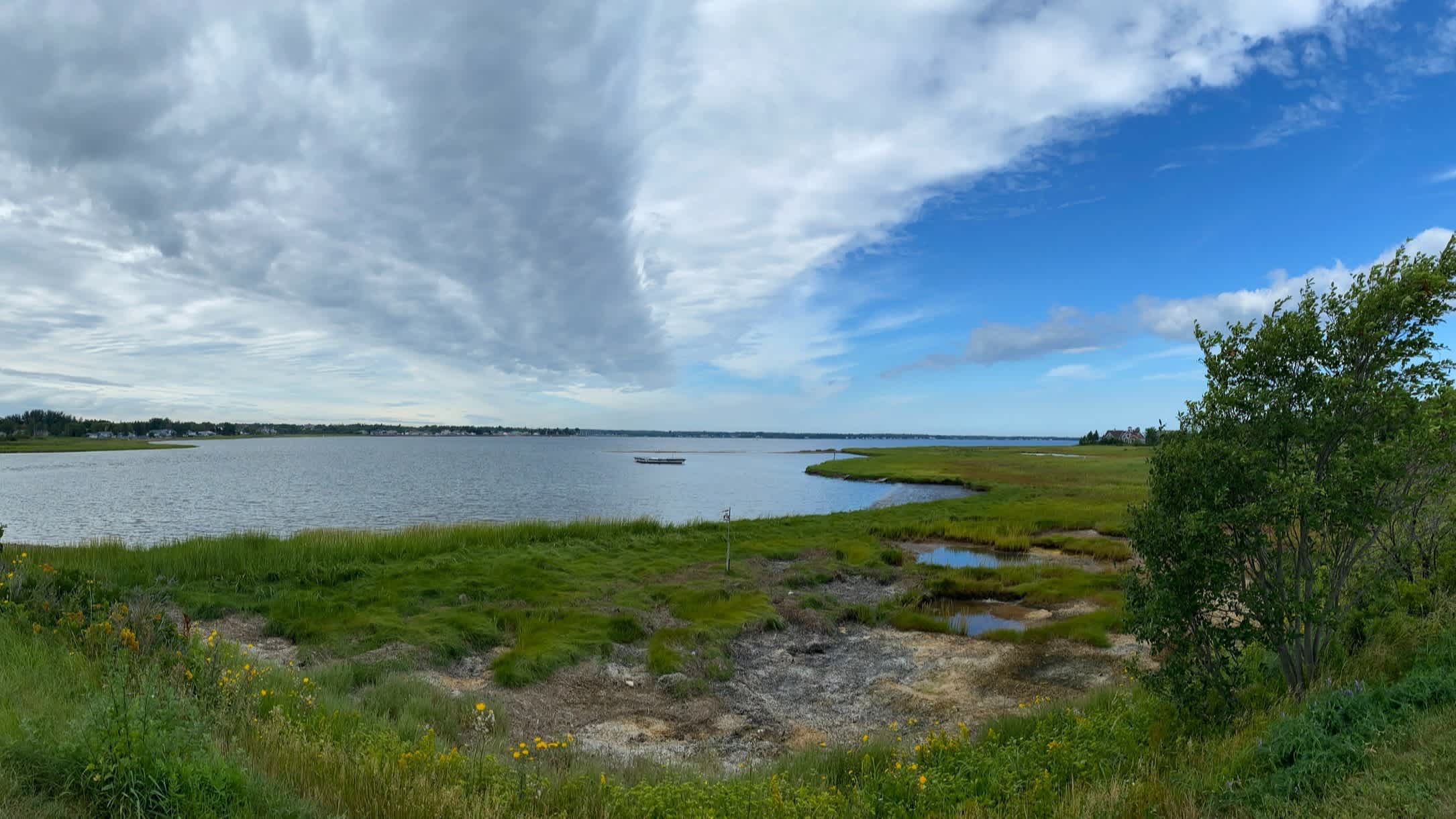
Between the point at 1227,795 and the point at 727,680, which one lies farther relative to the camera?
the point at 727,680

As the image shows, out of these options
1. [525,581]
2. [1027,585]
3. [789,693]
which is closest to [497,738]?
[789,693]

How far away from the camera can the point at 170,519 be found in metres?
43.6

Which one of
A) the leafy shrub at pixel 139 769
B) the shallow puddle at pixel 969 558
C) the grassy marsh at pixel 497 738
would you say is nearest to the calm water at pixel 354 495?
the shallow puddle at pixel 969 558

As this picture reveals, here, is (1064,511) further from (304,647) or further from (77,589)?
(77,589)

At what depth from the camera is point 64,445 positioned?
15888cm

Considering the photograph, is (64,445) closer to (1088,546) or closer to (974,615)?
(974,615)

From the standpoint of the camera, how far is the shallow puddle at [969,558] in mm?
30594

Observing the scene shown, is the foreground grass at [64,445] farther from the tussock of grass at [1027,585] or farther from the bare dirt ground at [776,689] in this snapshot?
the tussock of grass at [1027,585]

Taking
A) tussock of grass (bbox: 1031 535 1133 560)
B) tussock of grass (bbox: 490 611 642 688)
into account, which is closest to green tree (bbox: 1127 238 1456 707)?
tussock of grass (bbox: 490 611 642 688)

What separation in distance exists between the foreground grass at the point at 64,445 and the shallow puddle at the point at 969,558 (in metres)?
182

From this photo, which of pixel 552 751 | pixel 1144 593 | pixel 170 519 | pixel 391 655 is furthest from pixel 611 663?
pixel 170 519

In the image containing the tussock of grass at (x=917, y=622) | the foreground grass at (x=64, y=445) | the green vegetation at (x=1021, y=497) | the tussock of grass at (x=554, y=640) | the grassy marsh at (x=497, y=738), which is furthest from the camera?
the foreground grass at (x=64, y=445)

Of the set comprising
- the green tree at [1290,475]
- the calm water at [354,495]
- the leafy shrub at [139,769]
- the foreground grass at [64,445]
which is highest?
the green tree at [1290,475]

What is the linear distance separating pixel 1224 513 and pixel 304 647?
Result: 701 inches
